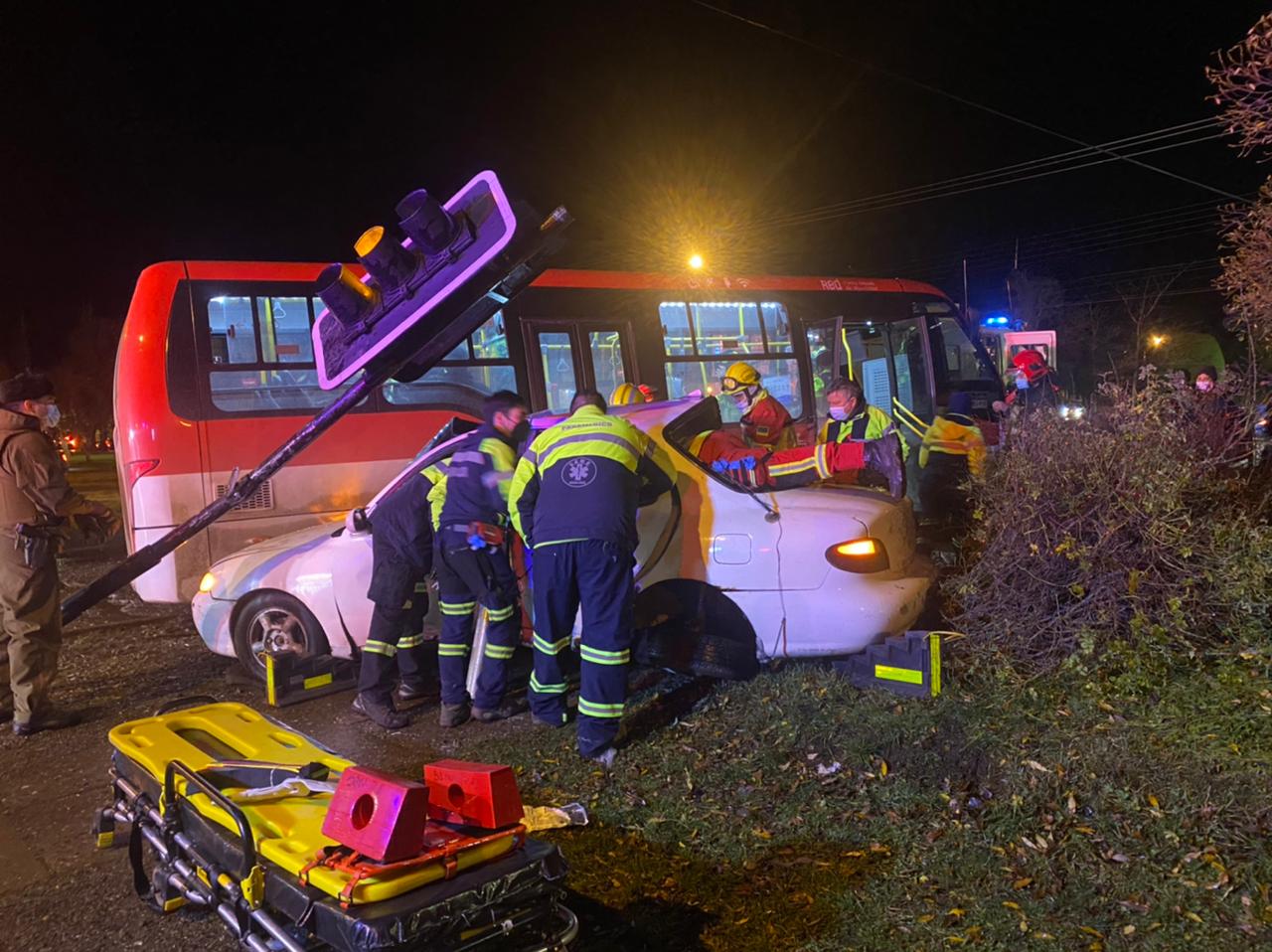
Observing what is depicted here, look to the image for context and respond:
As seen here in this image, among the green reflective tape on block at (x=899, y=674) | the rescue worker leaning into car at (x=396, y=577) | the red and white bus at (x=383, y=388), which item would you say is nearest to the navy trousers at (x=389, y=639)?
the rescue worker leaning into car at (x=396, y=577)

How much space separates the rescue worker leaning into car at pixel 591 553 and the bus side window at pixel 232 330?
16.5 ft

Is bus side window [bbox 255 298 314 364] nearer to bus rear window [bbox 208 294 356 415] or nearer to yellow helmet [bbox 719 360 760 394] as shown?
bus rear window [bbox 208 294 356 415]

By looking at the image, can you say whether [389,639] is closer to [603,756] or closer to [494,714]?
[494,714]

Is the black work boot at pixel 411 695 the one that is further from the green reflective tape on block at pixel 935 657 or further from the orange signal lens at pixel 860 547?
the green reflective tape on block at pixel 935 657

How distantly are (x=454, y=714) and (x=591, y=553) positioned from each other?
145 cm

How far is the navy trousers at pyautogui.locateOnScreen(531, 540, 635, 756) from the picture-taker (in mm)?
4324

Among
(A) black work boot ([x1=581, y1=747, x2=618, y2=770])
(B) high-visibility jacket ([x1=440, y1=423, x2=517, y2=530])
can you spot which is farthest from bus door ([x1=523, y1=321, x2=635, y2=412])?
(A) black work boot ([x1=581, y1=747, x2=618, y2=770])

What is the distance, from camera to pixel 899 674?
446 centimetres

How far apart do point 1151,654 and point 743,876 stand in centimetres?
207

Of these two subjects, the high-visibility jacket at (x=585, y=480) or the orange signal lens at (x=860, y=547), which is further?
the orange signal lens at (x=860, y=547)

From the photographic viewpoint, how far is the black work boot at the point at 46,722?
534cm

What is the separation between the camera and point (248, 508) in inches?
332

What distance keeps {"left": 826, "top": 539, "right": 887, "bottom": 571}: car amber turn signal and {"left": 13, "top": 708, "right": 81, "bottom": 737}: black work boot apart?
469 centimetres

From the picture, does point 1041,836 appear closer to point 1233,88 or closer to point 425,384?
point 1233,88
